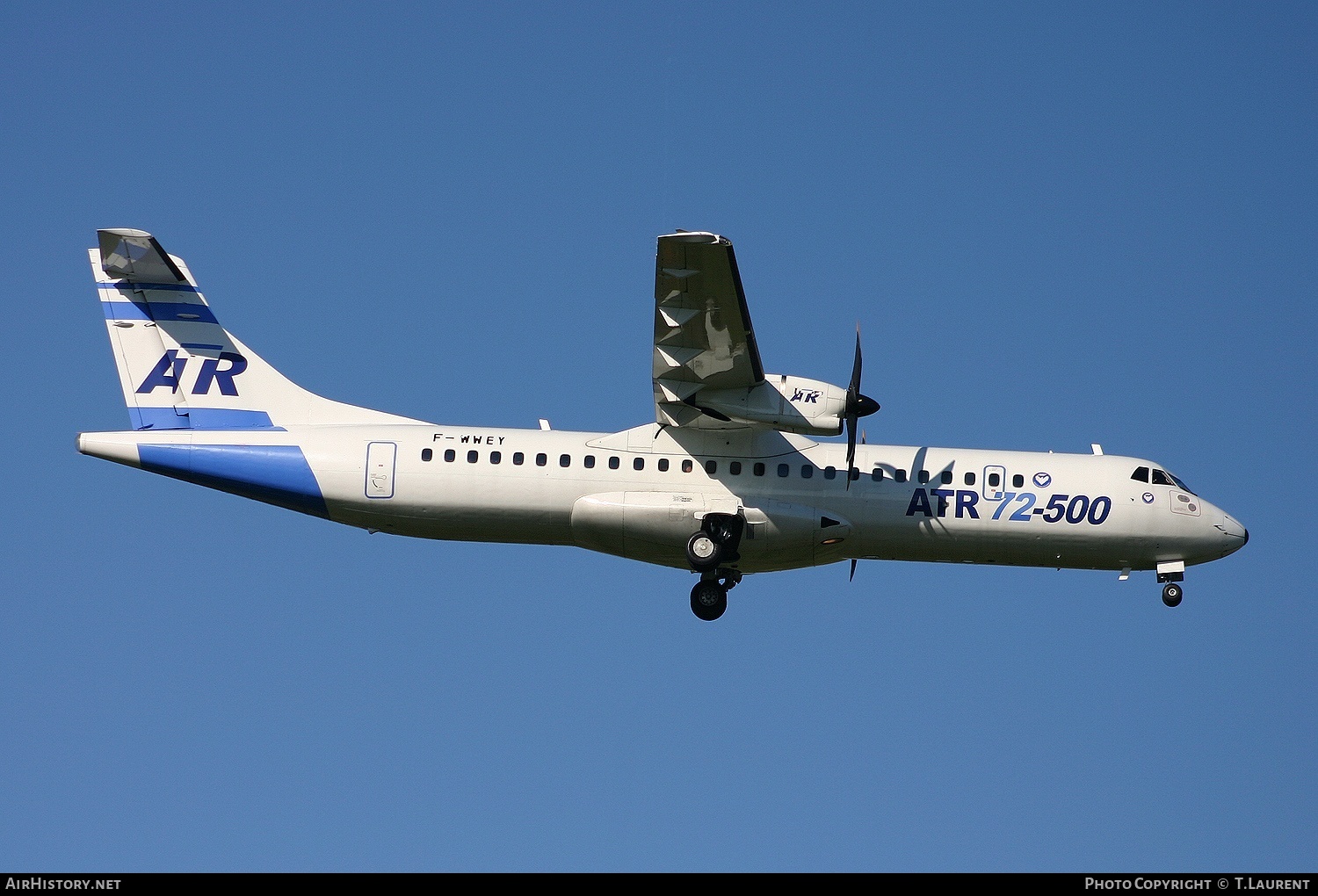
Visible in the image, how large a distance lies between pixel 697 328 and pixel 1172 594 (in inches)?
368

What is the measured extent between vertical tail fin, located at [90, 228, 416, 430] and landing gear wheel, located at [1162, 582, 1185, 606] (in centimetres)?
1303

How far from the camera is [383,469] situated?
22344 millimetres

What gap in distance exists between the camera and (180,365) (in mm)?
23422

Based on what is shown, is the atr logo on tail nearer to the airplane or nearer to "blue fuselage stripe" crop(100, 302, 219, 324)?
the airplane

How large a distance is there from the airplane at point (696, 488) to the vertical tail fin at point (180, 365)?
67mm

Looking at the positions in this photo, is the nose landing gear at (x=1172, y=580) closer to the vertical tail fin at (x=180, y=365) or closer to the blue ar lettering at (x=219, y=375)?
the vertical tail fin at (x=180, y=365)

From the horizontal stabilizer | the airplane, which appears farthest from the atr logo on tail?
the horizontal stabilizer

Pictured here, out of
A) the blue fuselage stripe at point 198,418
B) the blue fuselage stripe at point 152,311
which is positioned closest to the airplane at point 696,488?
the blue fuselage stripe at point 198,418

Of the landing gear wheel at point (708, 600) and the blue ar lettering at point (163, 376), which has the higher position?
the blue ar lettering at point (163, 376)

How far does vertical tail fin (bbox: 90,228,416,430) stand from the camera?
23.1 meters

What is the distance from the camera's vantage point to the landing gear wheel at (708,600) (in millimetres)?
23016

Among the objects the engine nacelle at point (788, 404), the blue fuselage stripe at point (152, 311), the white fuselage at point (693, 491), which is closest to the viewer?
the engine nacelle at point (788, 404)
